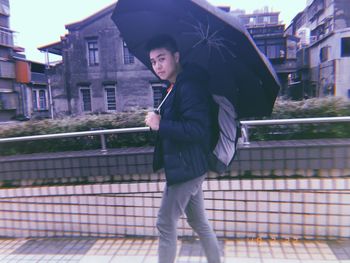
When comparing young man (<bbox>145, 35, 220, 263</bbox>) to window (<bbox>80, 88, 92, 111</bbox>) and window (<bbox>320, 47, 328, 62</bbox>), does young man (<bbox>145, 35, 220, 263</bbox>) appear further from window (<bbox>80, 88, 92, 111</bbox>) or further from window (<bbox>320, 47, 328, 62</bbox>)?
window (<bbox>320, 47, 328, 62</bbox>)

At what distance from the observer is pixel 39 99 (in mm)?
34531

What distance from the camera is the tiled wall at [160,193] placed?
3.03 m

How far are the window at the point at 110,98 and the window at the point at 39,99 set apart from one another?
12969mm

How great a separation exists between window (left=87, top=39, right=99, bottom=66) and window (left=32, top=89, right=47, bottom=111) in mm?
12692

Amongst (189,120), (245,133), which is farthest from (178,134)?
(245,133)

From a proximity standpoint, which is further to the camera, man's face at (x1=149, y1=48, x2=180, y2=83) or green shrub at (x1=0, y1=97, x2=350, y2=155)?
green shrub at (x1=0, y1=97, x2=350, y2=155)

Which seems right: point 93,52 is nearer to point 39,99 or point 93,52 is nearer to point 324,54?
point 39,99

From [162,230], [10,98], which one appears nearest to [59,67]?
[10,98]

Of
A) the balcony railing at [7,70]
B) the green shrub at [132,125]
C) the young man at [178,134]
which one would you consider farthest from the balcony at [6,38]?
the young man at [178,134]

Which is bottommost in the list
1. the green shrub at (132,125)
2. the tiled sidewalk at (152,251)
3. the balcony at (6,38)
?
the tiled sidewalk at (152,251)

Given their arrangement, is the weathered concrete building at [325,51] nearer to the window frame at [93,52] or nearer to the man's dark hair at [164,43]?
the window frame at [93,52]

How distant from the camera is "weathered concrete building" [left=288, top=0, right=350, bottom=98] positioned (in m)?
21.1

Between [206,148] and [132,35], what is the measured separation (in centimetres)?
112

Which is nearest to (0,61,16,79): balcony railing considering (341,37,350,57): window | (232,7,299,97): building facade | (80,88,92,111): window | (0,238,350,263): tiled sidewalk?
(80,88,92,111): window
